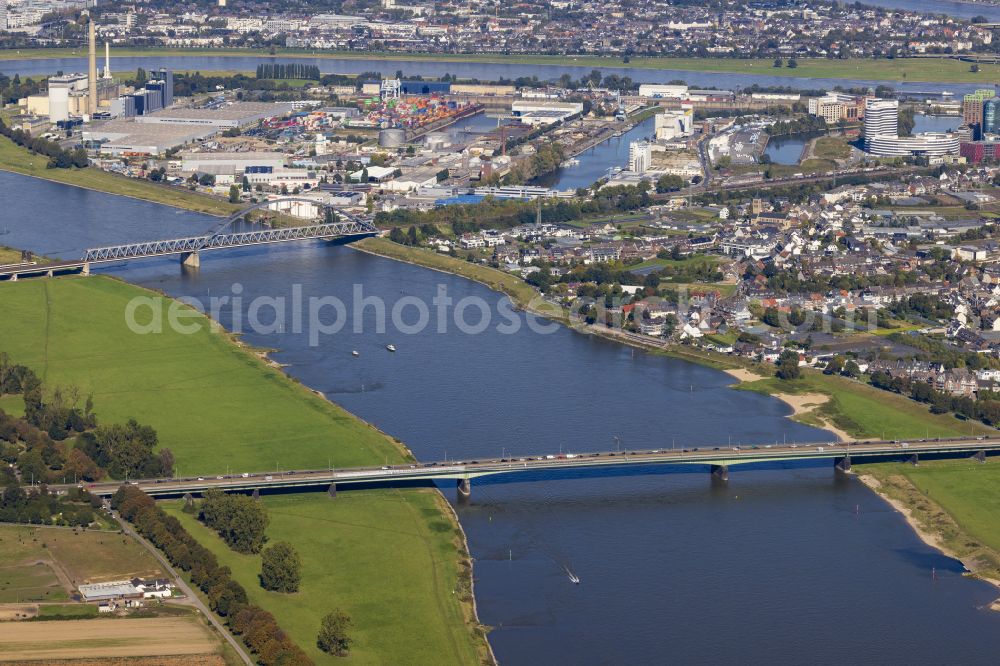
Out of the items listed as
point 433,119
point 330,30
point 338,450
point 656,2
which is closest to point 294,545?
point 338,450

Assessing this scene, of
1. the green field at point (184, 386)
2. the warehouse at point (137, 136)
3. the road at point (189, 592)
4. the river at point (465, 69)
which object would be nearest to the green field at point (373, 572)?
the road at point (189, 592)

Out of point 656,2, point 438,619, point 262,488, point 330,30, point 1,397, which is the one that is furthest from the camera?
point 656,2

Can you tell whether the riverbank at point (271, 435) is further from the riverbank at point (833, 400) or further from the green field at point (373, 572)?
the riverbank at point (833, 400)

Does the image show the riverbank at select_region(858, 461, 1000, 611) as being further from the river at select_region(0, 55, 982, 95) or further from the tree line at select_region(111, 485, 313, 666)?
the river at select_region(0, 55, 982, 95)

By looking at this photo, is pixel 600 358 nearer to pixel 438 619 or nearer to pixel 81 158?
pixel 438 619

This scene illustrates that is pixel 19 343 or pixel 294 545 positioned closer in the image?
pixel 294 545

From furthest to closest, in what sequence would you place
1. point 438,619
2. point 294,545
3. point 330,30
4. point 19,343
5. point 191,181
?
point 330,30 → point 191,181 → point 19,343 → point 294,545 → point 438,619
